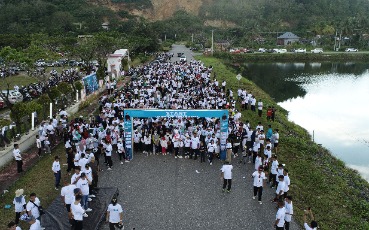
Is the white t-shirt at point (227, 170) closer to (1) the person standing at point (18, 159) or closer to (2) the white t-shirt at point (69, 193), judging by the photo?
(2) the white t-shirt at point (69, 193)

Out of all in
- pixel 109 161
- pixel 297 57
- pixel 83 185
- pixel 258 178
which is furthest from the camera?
pixel 297 57

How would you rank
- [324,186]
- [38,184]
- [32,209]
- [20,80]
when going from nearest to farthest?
[32,209], [38,184], [324,186], [20,80]

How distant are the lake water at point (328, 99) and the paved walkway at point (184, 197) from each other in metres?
8.84

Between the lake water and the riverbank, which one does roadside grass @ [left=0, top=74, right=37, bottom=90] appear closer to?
the lake water

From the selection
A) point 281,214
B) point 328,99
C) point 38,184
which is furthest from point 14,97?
point 328,99

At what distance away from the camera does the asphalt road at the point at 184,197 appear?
1113cm

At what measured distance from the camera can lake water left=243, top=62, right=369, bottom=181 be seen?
905 inches

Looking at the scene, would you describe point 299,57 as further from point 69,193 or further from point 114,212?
point 114,212

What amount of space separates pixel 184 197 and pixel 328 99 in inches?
1131

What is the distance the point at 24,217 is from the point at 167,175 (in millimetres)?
6100

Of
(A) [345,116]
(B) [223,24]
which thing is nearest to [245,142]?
(A) [345,116]

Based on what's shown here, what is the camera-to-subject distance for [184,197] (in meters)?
12.8

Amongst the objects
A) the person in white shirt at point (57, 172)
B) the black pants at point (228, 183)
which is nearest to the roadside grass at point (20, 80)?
the person in white shirt at point (57, 172)

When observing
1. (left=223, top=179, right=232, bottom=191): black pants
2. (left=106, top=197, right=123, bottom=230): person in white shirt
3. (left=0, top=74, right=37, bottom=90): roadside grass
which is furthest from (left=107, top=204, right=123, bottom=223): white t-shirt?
(left=0, top=74, right=37, bottom=90): roadside grass
